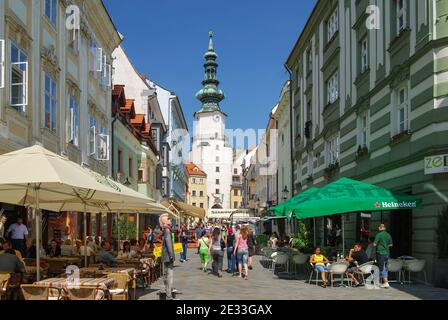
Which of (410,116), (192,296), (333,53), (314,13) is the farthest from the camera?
(314,13)

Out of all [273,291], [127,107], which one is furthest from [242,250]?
[127,107]

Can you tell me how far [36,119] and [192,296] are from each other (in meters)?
8.10

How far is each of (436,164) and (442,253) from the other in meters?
2.26

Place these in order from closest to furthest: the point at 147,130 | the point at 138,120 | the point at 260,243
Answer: the point at 260,243 → the point at 138,120 → the point at 147,130

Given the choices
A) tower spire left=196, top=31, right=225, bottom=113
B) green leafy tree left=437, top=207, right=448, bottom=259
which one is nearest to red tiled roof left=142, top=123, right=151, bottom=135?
green leafy tree left=437, top=207, right=448, bottom=259

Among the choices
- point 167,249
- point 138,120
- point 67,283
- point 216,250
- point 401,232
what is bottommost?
point 216,250

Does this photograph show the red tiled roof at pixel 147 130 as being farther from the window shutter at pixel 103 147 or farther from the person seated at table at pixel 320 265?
the person seated at table at pixel 320 265

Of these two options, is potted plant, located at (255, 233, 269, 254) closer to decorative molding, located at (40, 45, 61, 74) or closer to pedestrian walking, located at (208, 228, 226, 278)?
pedestrian walking, located at (208, 228, 226, 278)

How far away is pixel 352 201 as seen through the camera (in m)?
15.9

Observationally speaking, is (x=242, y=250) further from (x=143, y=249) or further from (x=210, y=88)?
(x=210, y=88)

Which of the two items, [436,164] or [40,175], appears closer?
[40,175]
